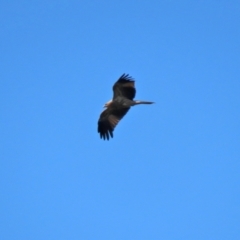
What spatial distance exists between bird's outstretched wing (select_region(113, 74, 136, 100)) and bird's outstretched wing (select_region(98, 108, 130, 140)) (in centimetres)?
88

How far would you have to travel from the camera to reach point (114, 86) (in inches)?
1088

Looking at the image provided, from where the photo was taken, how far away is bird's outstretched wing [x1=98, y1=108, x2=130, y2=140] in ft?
93.8

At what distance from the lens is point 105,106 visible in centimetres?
2852

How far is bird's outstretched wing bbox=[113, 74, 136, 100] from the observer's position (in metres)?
27.5

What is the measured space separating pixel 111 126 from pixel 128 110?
880mm

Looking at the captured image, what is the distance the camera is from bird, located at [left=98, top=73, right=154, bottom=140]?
2756cm

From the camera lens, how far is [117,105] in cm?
2825

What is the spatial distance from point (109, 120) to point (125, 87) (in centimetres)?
174

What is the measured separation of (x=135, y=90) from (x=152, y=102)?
2.38 feet

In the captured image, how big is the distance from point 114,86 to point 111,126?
179 centimetres

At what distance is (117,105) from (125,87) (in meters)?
0.92

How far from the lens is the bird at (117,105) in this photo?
2756cm

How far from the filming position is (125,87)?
27.6m

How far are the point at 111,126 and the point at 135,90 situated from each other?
186 centimetres
